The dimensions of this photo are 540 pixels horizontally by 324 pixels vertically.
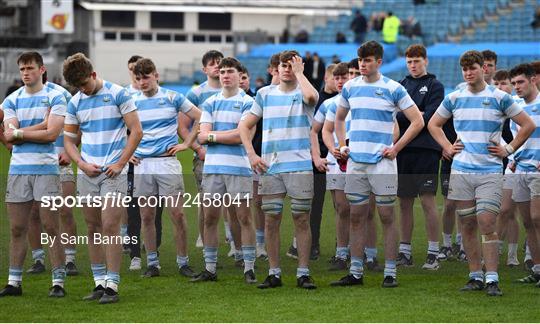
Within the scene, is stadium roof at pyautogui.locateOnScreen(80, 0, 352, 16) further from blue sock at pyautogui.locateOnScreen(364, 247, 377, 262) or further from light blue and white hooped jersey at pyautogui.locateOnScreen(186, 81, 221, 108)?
blue sock at pyautogui.locateOnScreen(364, 247, 377, 262)

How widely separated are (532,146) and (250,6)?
3742 cm

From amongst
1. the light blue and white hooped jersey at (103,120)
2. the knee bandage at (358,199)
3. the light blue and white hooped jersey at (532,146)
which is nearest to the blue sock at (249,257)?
the knee bandage at (358,199)

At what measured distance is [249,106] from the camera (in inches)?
420

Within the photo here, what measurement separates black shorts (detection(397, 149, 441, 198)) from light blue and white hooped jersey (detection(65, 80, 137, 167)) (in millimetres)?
3163

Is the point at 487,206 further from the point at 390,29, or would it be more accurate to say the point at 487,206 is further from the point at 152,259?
the point at 390,29

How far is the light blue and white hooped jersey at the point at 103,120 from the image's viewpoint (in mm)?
9359

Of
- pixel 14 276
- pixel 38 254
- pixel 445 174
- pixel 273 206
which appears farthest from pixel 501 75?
pixel 14 276

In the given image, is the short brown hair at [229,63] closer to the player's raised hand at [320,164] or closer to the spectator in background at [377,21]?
the player's raised hand at [320,164]

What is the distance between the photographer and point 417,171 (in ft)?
37.7

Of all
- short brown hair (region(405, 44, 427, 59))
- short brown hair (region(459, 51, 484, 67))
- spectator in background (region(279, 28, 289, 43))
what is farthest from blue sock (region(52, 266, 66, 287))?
spectator in background (region(279, 28, 289, 43))

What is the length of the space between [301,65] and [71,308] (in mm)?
2849

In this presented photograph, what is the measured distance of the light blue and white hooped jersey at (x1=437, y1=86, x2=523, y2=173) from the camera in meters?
9.66

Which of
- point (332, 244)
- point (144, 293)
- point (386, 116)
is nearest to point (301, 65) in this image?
point (386, 116)

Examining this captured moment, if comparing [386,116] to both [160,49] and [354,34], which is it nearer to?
[354,34]
